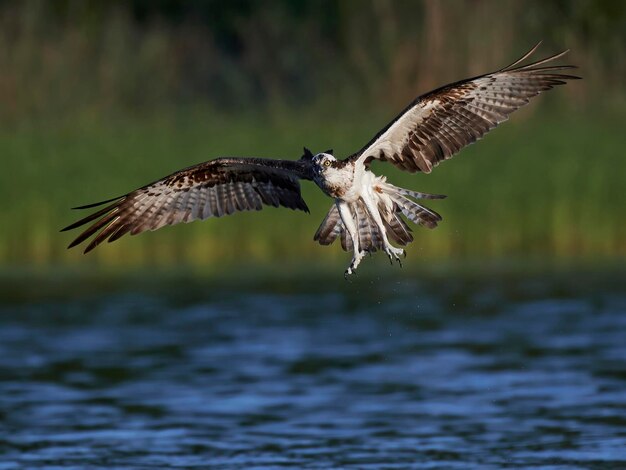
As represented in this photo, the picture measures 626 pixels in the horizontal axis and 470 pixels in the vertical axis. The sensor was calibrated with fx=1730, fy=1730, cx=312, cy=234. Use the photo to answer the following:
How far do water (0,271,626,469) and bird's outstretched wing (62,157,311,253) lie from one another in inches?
58.3

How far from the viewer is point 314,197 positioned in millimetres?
18875

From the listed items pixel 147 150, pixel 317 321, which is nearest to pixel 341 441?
pixel 317 321

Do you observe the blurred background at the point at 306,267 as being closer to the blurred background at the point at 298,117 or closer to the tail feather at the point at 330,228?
the blurred background at the point at 298,117

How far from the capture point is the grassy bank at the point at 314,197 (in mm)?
18391

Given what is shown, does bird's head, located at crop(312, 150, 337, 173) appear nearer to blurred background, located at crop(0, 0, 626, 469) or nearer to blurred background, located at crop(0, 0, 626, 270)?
blurred background, located at crop(0, 0, 626, 469)

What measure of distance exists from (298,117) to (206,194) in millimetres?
11171

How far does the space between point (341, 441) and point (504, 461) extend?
4.08 ft

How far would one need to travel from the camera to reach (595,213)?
1844cm

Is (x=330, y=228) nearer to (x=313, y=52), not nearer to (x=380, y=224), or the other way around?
(x=380, y=224)

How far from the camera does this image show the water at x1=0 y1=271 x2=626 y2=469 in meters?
11.1

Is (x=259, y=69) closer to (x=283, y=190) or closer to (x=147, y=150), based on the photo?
(x=147, y=150)

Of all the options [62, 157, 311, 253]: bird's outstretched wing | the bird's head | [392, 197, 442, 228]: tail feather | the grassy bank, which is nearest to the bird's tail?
[392, 197, 442, 228]: tail feather

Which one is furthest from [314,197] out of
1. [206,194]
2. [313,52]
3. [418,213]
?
[418,213]

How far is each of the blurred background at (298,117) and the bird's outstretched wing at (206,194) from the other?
6.80 meters
